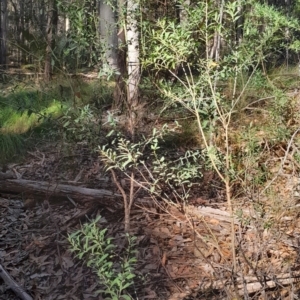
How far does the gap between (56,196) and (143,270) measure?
1375mm

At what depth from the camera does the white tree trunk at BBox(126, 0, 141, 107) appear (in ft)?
13.8

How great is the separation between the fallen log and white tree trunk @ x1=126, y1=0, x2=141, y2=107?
0.91 metres

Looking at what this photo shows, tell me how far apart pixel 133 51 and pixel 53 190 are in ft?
5.04

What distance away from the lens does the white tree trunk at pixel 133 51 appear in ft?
13.8

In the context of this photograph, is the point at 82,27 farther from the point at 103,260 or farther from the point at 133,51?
the point at 103,260

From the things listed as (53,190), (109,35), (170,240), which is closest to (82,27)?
(109,35)

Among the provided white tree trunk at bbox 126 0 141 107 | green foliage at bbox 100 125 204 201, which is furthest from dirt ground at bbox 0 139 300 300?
white tree trunk at bbox 126 0 141 107

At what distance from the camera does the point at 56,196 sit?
4.84m

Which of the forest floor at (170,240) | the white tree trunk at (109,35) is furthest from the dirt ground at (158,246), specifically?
the white tree trunk at (109,35)

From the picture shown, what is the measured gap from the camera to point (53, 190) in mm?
4832

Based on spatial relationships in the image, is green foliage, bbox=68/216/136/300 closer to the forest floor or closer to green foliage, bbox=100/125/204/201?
green foliage, bbox=100/125/204/201

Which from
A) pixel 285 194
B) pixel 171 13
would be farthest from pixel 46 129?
pixel 285 194

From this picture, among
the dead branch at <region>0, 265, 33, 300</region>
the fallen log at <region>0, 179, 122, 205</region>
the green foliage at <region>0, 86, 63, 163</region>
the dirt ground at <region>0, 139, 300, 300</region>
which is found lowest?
the dead branch at <region>0, 265, 33, 300</region>

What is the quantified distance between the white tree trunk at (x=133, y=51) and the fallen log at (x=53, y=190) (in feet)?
3.00
